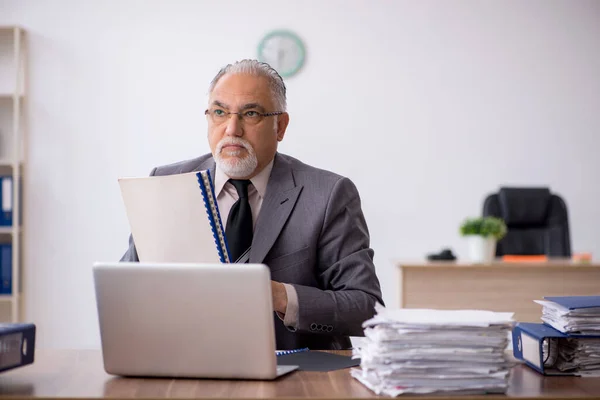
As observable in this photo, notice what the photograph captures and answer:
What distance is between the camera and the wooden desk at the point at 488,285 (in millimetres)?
3986

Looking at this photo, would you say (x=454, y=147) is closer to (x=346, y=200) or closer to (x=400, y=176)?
(x=400, y=176)

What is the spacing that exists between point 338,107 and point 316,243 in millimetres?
3017

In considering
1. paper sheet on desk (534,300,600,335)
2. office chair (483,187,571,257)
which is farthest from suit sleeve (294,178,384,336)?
office chair (483,187,571,257)

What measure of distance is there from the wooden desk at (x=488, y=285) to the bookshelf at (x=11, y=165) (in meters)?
2.45

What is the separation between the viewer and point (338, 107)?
16.3 feet

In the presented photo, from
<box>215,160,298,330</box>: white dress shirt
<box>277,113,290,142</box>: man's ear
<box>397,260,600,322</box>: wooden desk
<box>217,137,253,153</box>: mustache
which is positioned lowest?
<box>397,260,600,322</box>: wooden desk

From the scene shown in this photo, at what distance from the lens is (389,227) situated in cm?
497

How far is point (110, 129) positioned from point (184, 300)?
3.92 meters

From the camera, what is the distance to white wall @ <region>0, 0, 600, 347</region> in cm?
488

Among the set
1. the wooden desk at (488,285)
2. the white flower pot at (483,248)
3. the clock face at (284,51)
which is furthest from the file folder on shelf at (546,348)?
the clock face at (284,51)

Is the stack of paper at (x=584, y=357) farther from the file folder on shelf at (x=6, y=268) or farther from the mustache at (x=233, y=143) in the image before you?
the file folder on shelf at (x=6, y=268)

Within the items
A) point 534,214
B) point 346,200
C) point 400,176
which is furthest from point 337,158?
point 346,200

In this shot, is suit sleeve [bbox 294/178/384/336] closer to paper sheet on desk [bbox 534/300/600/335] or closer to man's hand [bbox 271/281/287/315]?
man's hand [bbox 271/281/287/315]

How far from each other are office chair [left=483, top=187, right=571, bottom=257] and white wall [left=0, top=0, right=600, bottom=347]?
2.25 ft
